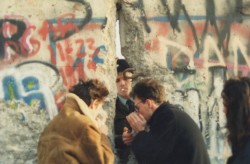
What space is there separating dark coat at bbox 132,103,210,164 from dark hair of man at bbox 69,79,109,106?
0.50 m

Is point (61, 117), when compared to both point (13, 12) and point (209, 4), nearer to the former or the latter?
point (13, 12)

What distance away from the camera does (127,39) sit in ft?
18.1

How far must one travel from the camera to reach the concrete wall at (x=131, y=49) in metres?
5.35

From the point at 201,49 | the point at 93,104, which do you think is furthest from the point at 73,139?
the point at 201,49

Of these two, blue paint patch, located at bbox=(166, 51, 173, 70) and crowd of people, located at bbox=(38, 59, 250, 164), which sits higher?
blue paint patch, located at bbox=(166, 51, 173, 70)

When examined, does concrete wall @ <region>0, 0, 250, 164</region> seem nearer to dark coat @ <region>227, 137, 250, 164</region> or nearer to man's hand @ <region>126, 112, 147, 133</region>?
man's hand @ <region>126, 112, 147, 133</region>

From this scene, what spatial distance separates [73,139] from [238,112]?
141 centimetres

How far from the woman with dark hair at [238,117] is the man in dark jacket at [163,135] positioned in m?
0.69

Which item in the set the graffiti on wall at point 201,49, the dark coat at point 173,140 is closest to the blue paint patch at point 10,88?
the graffiti on wall at point 201,49

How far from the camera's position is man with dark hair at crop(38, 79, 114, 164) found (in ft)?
13.8

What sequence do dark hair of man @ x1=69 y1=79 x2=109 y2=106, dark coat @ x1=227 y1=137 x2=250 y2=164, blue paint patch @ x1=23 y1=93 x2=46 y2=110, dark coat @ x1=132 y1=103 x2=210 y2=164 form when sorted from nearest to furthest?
dark coat @ x1=227 y1=137 x2=250 y2=164 → dark coat @ x1=132 y1=103 x2=210 y2=164 → dark hair of man @ x1=69 y1=79 x2=109 y2=106 → blue paint patch @ x1=23 y1=93 x2=46 y2=110

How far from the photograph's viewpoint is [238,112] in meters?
3.31

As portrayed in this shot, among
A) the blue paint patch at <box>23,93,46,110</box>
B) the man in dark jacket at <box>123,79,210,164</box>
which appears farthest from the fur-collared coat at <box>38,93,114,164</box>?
the blue paint patch at <box>23,93,46,110</box>

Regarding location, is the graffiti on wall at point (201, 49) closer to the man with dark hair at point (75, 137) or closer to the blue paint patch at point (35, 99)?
the blue paint patch at point (35, 99)
